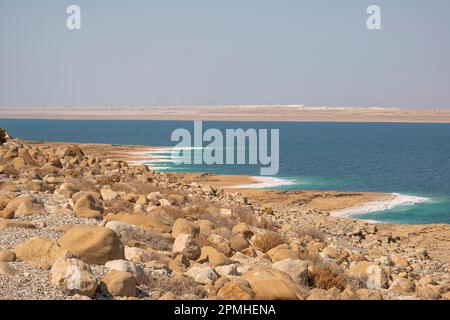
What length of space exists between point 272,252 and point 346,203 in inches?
836

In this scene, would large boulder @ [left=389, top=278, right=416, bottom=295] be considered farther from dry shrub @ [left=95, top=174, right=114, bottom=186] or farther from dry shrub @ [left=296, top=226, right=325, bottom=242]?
dry shrub @ [left=95, top=174, right=114, bottom=186]

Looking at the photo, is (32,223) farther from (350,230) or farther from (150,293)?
(350,230)

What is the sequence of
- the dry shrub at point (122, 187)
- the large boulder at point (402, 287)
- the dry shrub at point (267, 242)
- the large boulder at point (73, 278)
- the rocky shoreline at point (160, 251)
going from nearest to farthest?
the large boulder at point (73, 278), the rocky shoreline at point (160, 251), the large boulder at point (402, 287), the dry shrub at point (267, 242), the dry shrub at point (122, 187)

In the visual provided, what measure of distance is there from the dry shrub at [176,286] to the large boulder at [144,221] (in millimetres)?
3290

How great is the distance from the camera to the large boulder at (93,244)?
809cm

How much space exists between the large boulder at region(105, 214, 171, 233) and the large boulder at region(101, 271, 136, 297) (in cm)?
384

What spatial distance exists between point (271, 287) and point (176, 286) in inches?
50.6

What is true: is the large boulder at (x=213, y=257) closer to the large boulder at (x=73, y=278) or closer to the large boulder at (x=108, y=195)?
the large boulder at (x=73, y=278)

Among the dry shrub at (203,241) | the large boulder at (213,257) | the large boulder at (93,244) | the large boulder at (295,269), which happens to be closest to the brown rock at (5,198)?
the large boulder at (93,244)

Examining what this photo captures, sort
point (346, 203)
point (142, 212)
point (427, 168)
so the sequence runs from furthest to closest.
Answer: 1. point (427, 168)
2. point (346, 203)
3. point (142, 212)

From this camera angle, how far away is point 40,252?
7.98 m

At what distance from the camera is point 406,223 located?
27.0 metres
